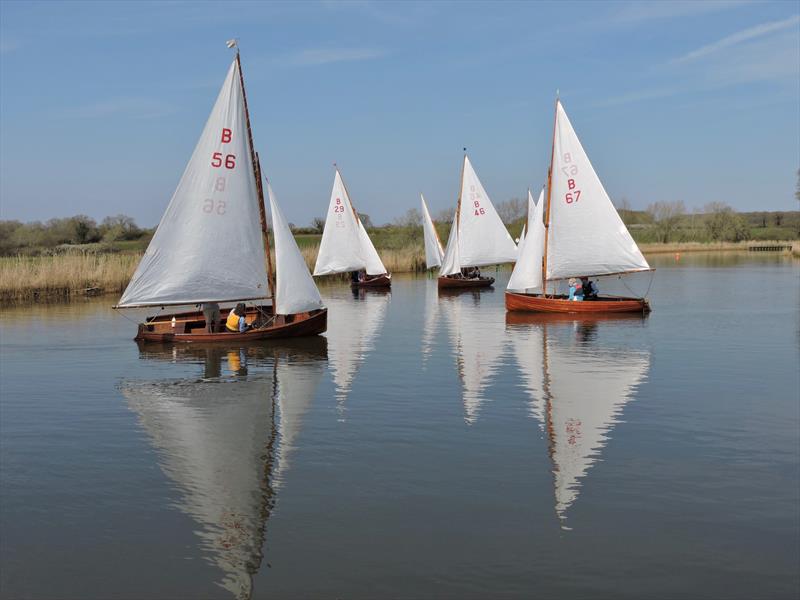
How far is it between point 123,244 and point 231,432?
82015 millimetres

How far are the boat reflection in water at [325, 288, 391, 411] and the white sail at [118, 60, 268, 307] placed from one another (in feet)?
13.6

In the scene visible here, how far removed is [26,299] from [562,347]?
29297 mm

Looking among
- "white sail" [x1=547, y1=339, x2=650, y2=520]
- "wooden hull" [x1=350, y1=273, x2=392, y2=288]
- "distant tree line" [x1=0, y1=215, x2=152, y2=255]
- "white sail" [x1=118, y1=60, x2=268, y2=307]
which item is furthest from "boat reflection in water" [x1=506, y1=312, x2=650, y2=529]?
"distant tree line" [x1=0, y1=215, x2=152, y2=255]

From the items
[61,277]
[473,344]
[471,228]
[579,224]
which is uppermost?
[471,228]

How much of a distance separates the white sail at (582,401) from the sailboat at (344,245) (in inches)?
1178

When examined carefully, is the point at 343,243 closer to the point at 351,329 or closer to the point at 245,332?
the point at 351,329

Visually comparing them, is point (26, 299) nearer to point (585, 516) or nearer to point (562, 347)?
point (562, 347)

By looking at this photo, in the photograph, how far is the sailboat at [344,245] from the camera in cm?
5622

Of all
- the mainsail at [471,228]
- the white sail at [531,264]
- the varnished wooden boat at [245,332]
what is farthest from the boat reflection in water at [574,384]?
the mainsail at [471,228]

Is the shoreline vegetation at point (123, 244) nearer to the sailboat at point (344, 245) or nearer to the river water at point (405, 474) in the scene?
the sailboat at point (344, 245)

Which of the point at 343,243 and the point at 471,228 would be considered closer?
the point at 471,228

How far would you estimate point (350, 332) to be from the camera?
31984mm

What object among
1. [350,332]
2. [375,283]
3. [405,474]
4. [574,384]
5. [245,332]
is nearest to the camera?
[405,474]

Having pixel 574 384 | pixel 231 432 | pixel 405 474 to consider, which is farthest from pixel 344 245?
pixel 405 474
